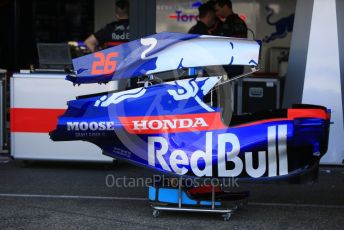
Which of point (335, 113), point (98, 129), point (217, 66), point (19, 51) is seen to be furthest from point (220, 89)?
point (19, 51)

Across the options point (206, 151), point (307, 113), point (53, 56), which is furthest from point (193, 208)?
point (53, 56)

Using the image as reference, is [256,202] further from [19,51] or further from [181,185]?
[19,51]

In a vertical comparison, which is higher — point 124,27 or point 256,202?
point 124,27

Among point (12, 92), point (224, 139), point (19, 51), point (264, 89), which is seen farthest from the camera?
point (19, 51)

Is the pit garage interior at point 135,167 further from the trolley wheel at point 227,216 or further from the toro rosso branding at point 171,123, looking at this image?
the toro rosso branding at point 171,123

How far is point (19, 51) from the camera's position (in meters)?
14.6

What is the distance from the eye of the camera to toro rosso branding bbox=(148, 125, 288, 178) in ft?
21.1

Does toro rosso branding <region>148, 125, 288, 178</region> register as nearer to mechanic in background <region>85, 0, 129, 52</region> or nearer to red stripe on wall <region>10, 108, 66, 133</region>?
red stripe on wall <region>10, 108, 66, 133</region>

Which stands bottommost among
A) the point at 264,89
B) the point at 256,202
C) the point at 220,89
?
the point at 256,202

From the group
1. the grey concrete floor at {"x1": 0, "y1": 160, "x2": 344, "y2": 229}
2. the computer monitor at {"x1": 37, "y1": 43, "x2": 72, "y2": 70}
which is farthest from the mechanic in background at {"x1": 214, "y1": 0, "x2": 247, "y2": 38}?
the grey concrete floor at {"x1": 0, "y1": 160, "x2": 344, "y2": 229}

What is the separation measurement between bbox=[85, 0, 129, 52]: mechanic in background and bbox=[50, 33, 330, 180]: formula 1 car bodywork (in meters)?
4.00

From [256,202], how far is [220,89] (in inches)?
58.2

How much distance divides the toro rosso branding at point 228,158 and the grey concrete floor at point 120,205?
1.68ft

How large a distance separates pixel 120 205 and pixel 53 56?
3.09 m
